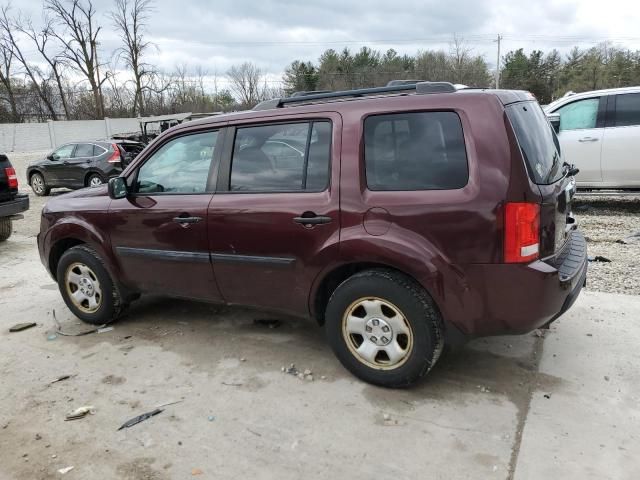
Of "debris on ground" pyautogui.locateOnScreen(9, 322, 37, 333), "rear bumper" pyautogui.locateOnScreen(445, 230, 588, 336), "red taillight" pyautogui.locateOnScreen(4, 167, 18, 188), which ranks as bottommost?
"debris on ground" pyautogui.locateOnScreen(9, 322, 37, 333)

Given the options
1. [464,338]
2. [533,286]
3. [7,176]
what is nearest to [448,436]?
[464,338]

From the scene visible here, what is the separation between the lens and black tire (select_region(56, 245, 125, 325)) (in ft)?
14.5

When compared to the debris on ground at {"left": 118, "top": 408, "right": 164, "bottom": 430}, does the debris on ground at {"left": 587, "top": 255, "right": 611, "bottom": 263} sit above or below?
above

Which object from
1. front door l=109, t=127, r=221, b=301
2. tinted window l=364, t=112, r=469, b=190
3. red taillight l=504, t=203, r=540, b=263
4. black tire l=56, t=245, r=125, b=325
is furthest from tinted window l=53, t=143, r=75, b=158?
red taillight l=504, t=203, r=540, b=263

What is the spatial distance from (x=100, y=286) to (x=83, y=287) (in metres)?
0.24

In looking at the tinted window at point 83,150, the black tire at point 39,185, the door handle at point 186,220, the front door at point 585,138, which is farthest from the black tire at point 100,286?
the black tire at point 39,185

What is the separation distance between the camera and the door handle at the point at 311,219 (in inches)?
126

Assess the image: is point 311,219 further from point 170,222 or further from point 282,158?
point 170,222

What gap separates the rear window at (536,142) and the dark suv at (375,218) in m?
0.02

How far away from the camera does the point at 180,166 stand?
404 cm

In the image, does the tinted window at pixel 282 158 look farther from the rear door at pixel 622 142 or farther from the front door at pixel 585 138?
the rear door at pixel 622 142

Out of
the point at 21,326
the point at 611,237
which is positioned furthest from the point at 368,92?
the point at 611,237

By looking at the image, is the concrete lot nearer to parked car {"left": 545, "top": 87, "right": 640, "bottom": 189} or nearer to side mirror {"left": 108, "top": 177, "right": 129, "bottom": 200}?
side mirror {"left": 108, "top": 177, "right": 129, "bottom": 200}

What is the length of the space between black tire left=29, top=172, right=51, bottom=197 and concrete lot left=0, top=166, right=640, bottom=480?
12.5 metres
